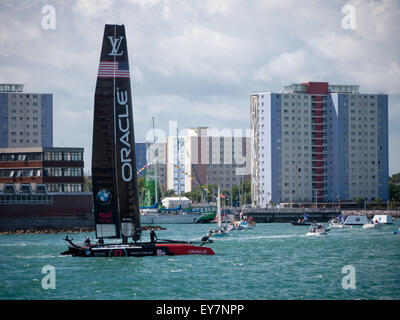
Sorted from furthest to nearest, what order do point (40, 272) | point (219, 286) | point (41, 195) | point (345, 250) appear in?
point (41, 195)
point (345, 250)
point (40, 272)
point (219, 286)

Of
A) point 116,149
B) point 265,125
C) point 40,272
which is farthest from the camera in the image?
point 265,125

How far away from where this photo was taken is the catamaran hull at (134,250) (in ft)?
146

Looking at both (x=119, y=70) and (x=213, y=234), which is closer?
(x=119, y=70)

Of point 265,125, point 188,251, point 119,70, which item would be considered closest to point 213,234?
point 188,251

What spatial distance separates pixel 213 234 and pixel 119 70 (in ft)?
118

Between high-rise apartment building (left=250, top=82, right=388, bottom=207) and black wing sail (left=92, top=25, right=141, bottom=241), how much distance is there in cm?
11254

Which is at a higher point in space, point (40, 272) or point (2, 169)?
point (2, 169)

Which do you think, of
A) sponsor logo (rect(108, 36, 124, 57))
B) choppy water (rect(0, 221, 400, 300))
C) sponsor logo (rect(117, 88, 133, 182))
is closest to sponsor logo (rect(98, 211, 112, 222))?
choppy water (rect(0, 221, 400, 300))

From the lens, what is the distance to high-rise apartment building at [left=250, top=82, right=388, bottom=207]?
157875mm

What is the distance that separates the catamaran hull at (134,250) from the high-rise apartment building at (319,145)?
364 ft

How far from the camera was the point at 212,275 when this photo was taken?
4009 centimetres

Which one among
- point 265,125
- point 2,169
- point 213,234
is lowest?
point 213,234

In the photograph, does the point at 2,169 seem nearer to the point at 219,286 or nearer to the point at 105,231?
the point at 105,231

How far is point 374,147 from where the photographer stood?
162 m
